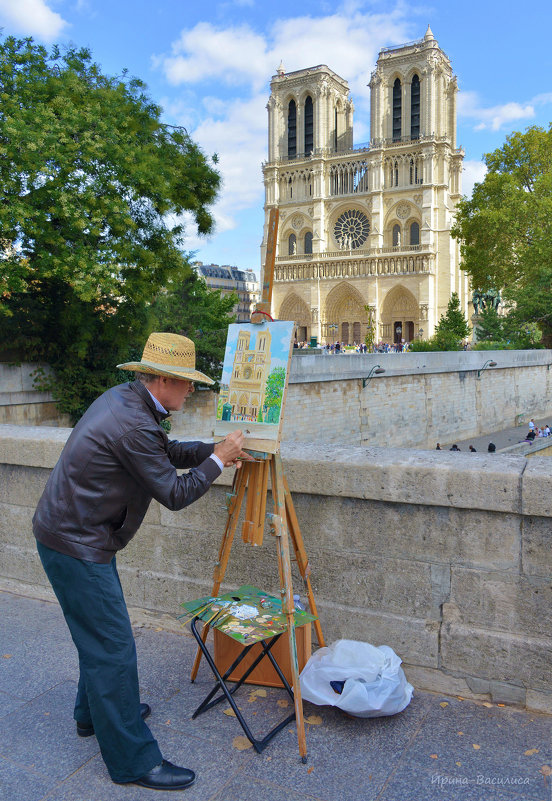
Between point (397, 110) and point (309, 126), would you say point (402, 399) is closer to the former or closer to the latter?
point (397, 110)

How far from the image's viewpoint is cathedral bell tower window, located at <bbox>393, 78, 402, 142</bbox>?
6272 centimetres

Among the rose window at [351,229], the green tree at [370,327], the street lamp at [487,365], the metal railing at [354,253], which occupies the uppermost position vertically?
the rose window at [351,229]

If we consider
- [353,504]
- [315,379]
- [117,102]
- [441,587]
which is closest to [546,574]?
[441,587]

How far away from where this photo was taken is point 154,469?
232 cm

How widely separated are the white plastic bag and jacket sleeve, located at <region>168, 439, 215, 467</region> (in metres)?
1.05

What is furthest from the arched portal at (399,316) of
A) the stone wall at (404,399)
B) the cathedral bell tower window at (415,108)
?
the stone wall at (404,399)

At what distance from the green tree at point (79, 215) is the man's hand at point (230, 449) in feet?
31.6

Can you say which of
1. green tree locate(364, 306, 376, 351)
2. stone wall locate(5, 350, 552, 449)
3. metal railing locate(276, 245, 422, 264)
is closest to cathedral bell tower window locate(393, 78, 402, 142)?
metal railing locate(276, 245, 422, 264)

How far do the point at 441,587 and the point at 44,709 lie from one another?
75.6 inches

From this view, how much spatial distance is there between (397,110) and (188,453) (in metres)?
68.3

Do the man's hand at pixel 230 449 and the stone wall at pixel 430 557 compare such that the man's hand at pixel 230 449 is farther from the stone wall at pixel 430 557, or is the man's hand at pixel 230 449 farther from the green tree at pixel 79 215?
the green tree at pixel 79 215

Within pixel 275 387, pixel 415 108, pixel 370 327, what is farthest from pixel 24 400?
pixel 415 108

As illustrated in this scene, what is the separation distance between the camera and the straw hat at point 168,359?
2447 millimetres

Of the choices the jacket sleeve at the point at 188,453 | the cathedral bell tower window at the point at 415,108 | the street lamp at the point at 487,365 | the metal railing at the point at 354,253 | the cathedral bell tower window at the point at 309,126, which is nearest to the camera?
the jacket sleeve at the point at 188,453
